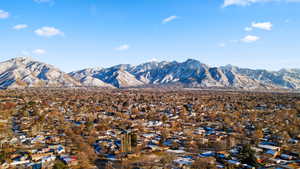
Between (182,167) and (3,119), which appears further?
(3,119)

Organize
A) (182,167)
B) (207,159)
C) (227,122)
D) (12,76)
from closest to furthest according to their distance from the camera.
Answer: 1. (182,167)
2. (207,159)
3. (227,122)
4. (12,76)

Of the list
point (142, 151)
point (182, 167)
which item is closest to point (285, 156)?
point (182, 167)

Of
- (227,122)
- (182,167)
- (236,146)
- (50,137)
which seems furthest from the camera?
(227,122)

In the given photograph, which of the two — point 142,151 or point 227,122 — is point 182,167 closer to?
point 142,151

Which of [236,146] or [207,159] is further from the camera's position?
[236,146]

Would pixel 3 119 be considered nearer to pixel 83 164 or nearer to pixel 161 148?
pixel 83 164

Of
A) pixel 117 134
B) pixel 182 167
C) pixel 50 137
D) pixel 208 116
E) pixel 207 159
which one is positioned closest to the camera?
pixel 182 167

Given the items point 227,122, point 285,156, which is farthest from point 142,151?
point 227,122

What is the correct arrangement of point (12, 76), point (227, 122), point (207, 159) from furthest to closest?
point (12, 76) < point (227, 122) < point (207, 159)

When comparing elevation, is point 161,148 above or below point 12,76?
below
